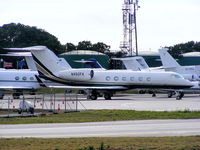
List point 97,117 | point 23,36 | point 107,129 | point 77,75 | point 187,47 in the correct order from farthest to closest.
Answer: point 187,47, point 23,36, point 77,75, point 97,117, point 107,129

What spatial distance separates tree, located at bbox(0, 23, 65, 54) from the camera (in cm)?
15871

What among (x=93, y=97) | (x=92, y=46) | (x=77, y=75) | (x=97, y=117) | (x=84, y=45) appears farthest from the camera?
(x=84, y=45)

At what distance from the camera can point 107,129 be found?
25.7m

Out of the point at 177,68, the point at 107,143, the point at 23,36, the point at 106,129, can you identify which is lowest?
the point at 106,129

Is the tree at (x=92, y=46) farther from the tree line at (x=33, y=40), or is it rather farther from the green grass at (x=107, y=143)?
the green grass at (x=107, y=143)

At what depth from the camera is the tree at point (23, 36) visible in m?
159

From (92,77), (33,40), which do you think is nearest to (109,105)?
(92,77)

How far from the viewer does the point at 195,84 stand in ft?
219

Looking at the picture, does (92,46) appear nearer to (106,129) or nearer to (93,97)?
(93,97)

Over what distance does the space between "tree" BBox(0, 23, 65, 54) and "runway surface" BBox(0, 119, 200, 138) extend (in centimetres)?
12917

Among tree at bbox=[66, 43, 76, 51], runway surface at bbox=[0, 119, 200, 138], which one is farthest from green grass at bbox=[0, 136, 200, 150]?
tree at bbox=[66, 43, 76, 51]

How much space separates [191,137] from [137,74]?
136 feet

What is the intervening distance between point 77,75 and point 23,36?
10354 centimetres

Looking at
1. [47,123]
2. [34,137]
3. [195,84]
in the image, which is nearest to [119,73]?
[195,84]
